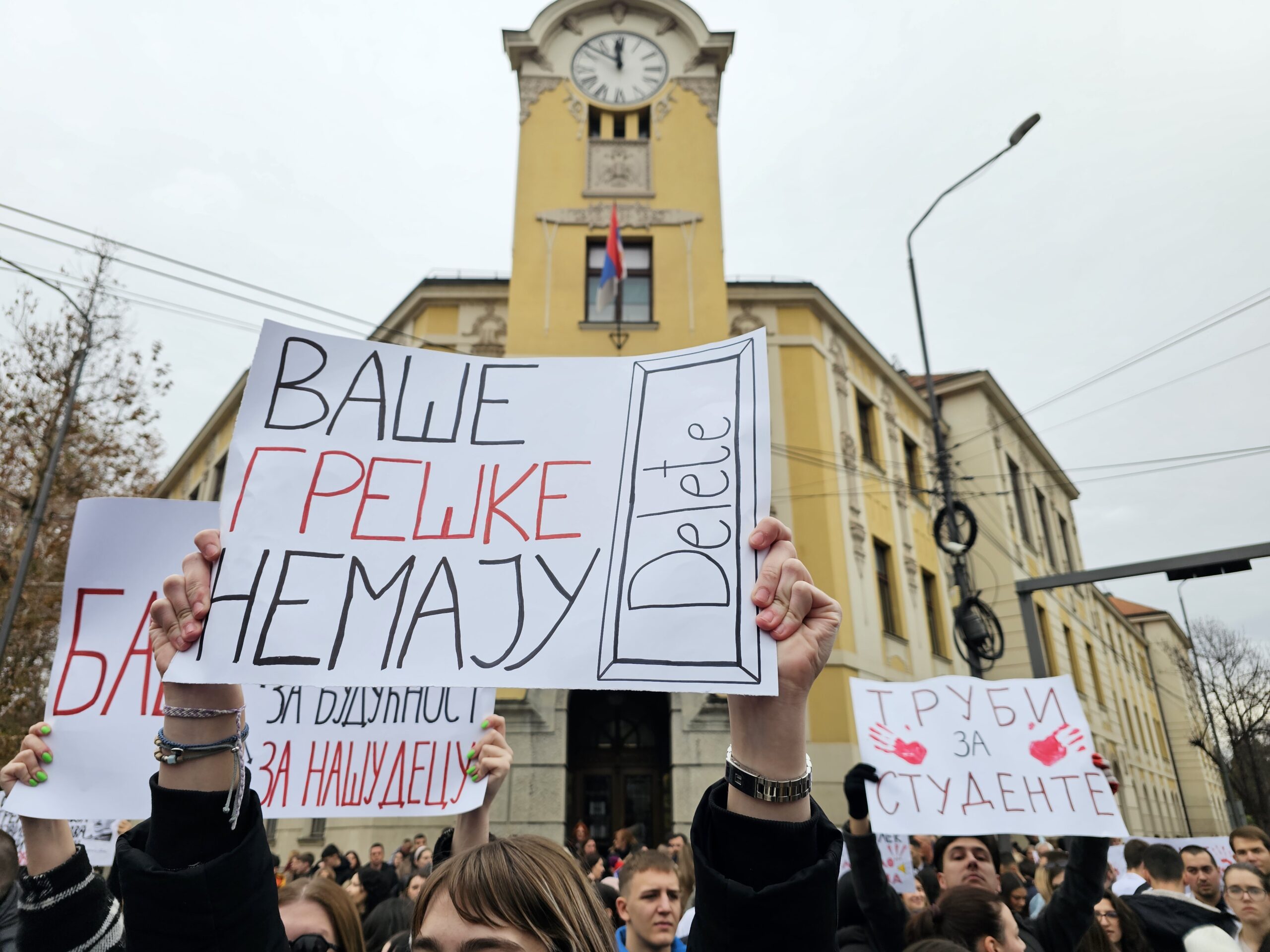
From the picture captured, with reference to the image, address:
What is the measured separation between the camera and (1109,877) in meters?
7.31

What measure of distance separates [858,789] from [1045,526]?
30.4 metres

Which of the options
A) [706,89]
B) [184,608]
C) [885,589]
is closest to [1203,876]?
[184,608]

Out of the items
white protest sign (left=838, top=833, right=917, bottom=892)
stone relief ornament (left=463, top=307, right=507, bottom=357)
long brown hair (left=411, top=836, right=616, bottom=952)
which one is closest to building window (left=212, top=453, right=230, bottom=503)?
stone relief ornament (left=463, top=307, right=507, bottom=357)

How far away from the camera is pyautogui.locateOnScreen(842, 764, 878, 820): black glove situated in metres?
3.73

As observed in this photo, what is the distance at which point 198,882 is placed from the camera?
142 centimetres

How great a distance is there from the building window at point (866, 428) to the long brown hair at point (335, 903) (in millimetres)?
17213

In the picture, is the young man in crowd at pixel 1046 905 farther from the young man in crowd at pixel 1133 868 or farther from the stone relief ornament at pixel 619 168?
the stone relief ornament at pixel 619 168

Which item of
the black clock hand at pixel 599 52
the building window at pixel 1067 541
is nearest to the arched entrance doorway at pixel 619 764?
the black clock hand at pixel 599 52

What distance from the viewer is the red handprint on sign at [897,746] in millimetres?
4512

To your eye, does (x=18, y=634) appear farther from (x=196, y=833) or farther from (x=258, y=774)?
(x=196, y=833)

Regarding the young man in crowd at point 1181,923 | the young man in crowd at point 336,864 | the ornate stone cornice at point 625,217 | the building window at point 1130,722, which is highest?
the ornate stone cornice at point 625,217

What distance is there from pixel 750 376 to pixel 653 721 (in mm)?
13042

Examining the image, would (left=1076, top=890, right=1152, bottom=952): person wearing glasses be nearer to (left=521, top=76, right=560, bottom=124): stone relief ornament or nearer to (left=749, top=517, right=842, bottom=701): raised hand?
(left=749, top=517, right=842, bottom=701): raised hand

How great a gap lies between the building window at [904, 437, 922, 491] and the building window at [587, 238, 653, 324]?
886 centimetres
